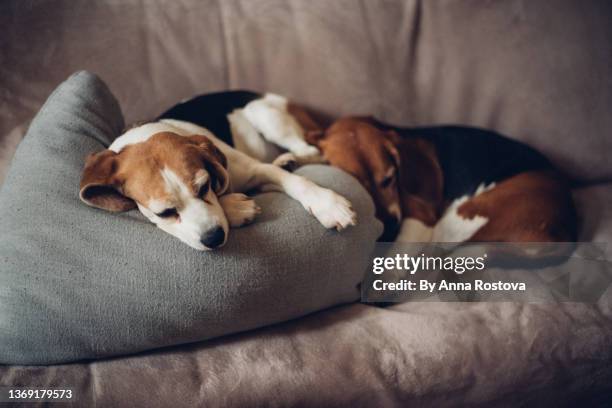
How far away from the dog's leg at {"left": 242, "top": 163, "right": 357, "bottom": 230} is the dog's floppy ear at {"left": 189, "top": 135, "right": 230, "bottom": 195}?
0.20 metres

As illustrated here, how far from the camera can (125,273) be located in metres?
1.37

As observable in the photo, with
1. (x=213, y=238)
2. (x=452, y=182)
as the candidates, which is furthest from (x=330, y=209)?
(x=452, y=182)

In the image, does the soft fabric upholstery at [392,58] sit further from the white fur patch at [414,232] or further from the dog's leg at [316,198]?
the dog's leg at [316,198]

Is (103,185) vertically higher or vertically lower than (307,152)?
higher

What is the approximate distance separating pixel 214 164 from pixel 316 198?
360 millimetres

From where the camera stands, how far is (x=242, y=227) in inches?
60.7

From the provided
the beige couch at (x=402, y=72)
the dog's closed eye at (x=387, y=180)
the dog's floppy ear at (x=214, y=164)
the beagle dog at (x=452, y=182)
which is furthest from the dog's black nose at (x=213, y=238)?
the dog's closed eye at (x=387, y=180)

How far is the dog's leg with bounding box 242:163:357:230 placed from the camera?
5.11 ft

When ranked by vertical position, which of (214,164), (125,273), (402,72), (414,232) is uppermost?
(402,72)

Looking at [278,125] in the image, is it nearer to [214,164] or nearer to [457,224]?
[214,164]

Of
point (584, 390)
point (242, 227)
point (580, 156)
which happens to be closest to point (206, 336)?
point (242, 227)

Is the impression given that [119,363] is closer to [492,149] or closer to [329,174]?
[329,174]

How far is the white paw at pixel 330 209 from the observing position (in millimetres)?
1555

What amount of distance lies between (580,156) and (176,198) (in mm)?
1961
